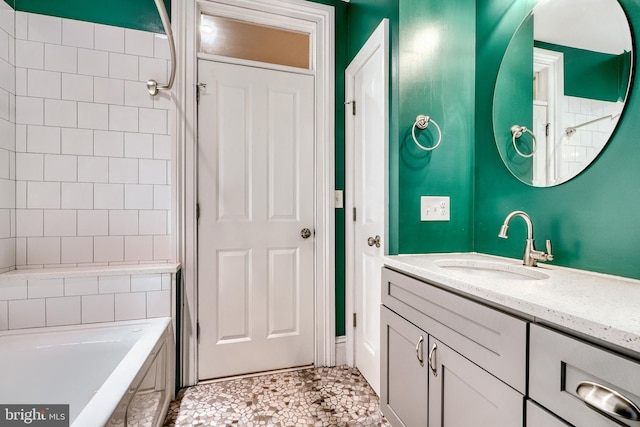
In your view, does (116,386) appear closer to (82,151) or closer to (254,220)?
(254,220)

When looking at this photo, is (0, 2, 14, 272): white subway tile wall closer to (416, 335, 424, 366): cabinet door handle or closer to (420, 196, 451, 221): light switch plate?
(416, 335, 424, 366): cabinet door handle

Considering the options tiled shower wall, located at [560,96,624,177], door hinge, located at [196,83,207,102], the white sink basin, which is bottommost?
the white sink basin

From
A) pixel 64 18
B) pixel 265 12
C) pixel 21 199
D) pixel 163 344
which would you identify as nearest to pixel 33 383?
pixel 163 344

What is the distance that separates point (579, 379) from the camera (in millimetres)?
588

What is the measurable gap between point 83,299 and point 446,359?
1724mm

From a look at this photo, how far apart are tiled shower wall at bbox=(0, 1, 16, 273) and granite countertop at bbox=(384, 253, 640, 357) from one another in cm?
196

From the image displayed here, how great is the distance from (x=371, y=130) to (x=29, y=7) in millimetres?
1923

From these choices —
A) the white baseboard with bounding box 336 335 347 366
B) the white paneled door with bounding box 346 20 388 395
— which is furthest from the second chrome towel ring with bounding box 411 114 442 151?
the white baseboard with bounding box 336 335 347 366

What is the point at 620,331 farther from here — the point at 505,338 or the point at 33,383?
the point at 33,383

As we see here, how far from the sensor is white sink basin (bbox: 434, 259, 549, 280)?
1.12 meters

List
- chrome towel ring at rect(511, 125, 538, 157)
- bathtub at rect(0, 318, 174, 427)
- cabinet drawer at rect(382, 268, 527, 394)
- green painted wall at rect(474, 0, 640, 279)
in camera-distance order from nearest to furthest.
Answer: cabinet drawer at rect(382, 268, 527, 394)
green painted wall at rect(474, 0, 640, 279)
bathtub at rect(0, 318, 174, 427)
chrome towel ring at rect(511, 125, 538, 157)

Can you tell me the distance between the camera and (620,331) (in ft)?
1.69

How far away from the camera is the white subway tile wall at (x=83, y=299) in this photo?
1417mm

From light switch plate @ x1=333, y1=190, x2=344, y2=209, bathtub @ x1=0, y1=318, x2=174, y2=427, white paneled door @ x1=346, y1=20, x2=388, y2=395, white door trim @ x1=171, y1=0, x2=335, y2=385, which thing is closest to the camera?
bathtub @ x1=0, y1=318, x2=174, y2=427
